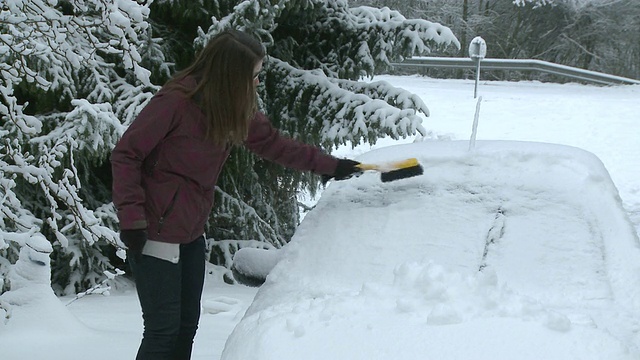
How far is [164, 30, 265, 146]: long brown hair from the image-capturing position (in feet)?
8.52

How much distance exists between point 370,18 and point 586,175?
139 inches

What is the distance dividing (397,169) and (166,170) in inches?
38.9

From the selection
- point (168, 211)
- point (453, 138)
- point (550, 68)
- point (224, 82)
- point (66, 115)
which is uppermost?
point (224, 82)

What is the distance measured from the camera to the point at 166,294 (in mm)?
2686

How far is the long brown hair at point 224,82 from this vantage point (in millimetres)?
2598

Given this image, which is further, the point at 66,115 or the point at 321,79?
the point at 321,79

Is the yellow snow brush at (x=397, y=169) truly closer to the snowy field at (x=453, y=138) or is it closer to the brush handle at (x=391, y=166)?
the brush handle at (x=391, y=166)

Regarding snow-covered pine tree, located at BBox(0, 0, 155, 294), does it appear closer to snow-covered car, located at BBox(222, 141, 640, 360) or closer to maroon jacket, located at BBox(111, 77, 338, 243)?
maroon jacket, located at BBox(111, 77, 338, 243)

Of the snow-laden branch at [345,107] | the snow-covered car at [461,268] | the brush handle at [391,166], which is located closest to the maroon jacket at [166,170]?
the snow-covered car at [461,268]

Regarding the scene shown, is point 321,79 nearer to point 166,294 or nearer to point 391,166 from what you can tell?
point 391,166

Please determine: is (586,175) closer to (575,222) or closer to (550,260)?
(575,222)

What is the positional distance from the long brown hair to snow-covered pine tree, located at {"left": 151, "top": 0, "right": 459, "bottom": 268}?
270 centimetres

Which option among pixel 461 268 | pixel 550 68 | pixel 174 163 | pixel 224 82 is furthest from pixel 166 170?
pixel 550 68

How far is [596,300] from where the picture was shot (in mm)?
2508
